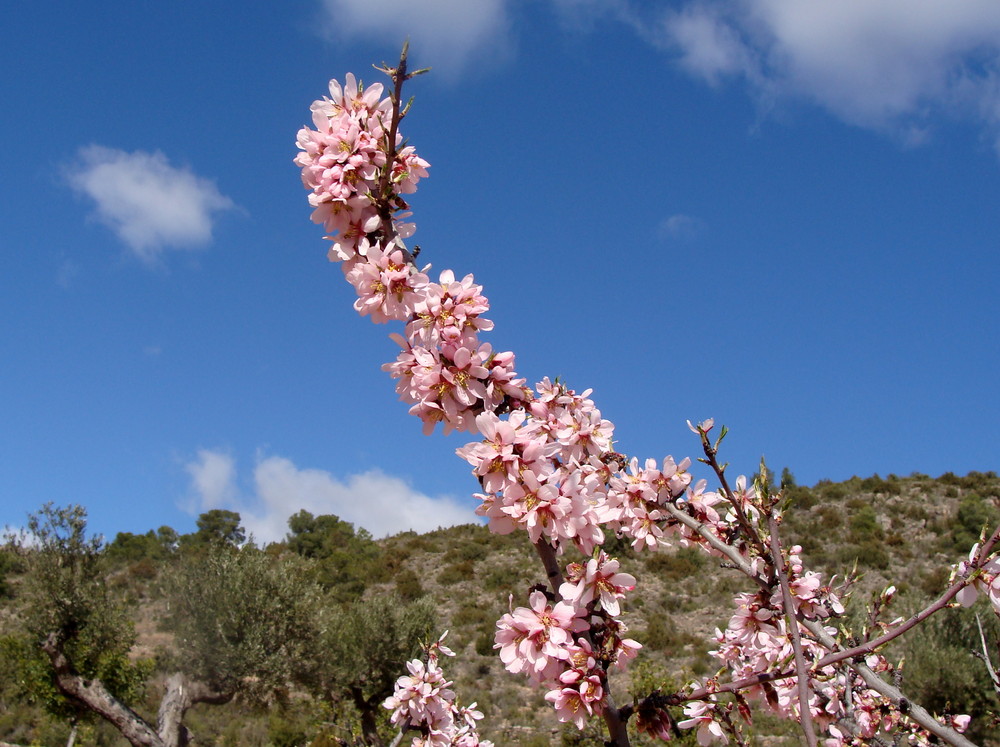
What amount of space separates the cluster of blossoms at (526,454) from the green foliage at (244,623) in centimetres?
1453

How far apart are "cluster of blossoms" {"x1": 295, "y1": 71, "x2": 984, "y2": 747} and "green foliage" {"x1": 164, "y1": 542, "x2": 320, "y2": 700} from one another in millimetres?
14535

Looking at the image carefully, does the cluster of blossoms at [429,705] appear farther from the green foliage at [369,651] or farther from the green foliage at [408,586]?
the green foliage at [408,586]

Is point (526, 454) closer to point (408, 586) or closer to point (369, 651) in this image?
point (369, 651)

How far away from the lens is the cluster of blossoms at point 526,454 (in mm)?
1527

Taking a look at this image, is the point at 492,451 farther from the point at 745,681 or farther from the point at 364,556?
the point at 364,556

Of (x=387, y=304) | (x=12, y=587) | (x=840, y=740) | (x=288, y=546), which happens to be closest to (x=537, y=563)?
(x=288, y=546)

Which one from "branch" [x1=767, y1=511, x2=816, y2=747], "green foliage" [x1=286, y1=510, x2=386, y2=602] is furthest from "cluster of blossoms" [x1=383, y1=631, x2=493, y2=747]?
"green foliage" [x1=286, y1=510, x2=386, y2=602]

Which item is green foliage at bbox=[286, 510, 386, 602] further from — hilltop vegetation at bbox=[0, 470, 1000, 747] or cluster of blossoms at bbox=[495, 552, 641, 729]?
cluster of blossoms at bbox=[495, 552, 641, 729]

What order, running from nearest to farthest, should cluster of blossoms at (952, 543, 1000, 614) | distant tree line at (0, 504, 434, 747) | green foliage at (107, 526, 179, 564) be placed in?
cluster of blossoms at (952, 543, 1000, 614), distant tree line at (0, 504, 434, 747), green foliage at (107, 526, 179, 564)

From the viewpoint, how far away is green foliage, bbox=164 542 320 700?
1459cm

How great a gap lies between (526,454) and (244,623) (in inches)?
613

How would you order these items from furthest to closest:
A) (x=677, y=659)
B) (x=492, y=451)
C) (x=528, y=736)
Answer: (x=677, y=659) < (x=528, y=736) < (x=492, y=451)

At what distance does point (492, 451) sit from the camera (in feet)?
5.03

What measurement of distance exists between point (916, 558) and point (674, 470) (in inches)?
943
